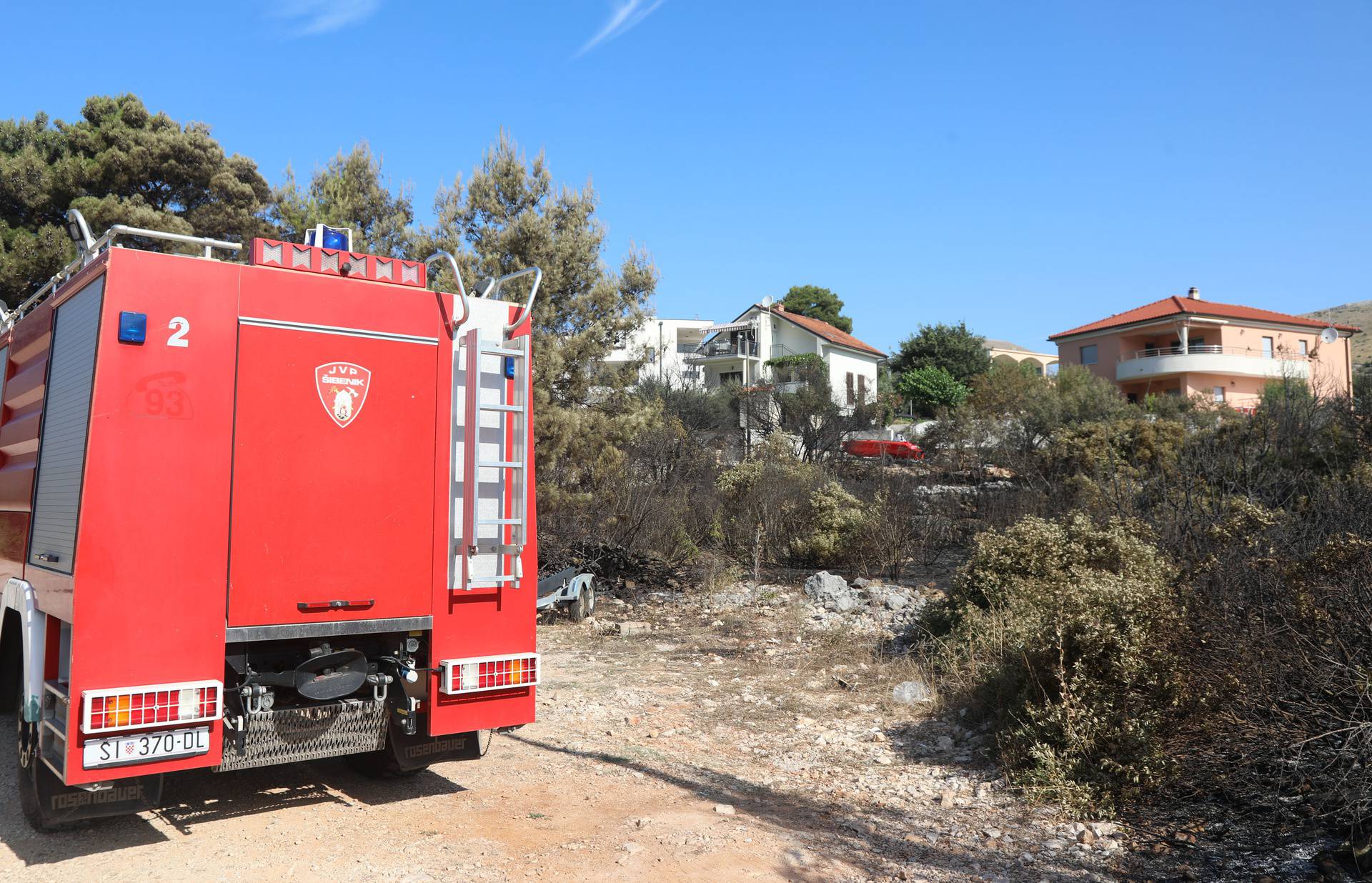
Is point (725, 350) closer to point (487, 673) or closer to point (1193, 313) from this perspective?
point (1193, 313)

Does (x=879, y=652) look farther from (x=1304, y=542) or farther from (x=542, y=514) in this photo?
(x=542, y=514)

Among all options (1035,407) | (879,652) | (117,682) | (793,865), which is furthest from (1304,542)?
(1035,407)

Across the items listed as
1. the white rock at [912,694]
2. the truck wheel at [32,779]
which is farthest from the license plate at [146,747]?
the white rock at [912,694]

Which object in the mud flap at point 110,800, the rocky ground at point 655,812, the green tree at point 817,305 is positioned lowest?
the rocky ground at point 655,812

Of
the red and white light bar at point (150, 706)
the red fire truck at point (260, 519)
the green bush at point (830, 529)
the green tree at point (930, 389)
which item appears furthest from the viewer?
the green tree at point (930, 389)

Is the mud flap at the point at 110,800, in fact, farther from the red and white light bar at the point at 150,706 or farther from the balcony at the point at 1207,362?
the balcony at the point at 1207,362

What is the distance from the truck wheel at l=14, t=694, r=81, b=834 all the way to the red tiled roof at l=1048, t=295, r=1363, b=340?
52.2 meters

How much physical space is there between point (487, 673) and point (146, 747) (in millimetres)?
1693

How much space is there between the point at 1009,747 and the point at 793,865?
2.25 metres

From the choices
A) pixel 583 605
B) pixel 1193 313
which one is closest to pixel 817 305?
pixel 1193 313

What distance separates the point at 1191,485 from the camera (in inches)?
429

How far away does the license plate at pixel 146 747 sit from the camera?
429 cm

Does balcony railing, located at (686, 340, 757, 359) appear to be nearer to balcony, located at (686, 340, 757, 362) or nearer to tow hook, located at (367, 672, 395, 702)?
balcony, located at (686, 340, 757, 362)

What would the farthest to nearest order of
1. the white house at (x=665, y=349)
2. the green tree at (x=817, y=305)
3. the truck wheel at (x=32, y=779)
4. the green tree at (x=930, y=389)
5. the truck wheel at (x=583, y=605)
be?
the green tree at (x=817, y=305), the green tree at (x=930, y=389), the white house at (x=665, y=349), the truck wheel at (x=583, y=605), the truck wheel at (x=32, y=779)
